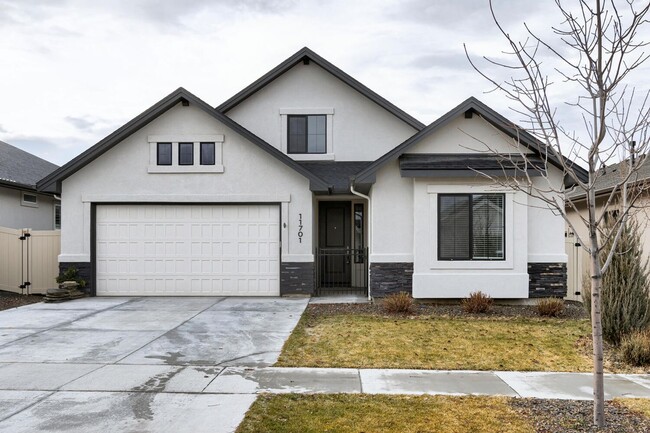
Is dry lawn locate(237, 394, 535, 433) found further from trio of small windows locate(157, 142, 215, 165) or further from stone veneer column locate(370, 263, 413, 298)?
trio of small windows locate(157, 142, 215, 165)

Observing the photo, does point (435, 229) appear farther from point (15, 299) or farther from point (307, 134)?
point (15, 299)

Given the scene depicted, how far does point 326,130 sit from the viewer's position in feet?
54.5

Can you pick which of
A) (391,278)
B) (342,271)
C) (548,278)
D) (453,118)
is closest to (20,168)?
(342,271)

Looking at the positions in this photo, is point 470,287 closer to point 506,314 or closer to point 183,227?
point 506,314

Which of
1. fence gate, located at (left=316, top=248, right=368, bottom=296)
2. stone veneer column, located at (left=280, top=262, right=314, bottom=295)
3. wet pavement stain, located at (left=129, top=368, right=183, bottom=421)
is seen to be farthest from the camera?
fence gate, located at (left=316, top=248, right=368, bottom=296)

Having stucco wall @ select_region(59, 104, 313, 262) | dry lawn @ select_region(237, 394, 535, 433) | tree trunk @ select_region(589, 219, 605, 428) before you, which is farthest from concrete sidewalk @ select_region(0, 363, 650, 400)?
stucco wall @ select_region(59, 104, 313, 262)

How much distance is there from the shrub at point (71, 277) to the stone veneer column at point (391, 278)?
8.24m

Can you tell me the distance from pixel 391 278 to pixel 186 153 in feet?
22.4

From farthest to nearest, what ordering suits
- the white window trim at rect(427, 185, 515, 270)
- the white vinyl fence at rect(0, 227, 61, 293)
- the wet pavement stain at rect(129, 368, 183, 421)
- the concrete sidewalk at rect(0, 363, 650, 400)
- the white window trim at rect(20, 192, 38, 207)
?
1. the white window trim at rect(20, 192, 38, 207)
2. the white vinyl fence at rect(0, 227, 61, 293)
3. the white window trim at rect(427, 185, 515, 270)
4. the concrete sidewalk at rect(0, 363, 650, 400)
5. the wet pavement stain at rect(129, 368, 183, 421)

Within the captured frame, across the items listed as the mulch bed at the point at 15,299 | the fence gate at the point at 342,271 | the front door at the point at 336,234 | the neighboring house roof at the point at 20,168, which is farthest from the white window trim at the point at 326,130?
the neighboring house roof at the point at 20,168

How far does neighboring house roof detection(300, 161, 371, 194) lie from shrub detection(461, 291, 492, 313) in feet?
15.2

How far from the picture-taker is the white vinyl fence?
15.0 m

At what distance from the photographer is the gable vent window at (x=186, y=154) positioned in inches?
571

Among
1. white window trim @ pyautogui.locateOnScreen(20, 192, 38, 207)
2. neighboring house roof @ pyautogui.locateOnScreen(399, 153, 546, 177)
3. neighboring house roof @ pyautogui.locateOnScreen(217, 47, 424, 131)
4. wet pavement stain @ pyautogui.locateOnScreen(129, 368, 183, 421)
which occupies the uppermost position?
neighboring house roof @ pyautogui.locateOnScreen(217, 47, 424, 131)
